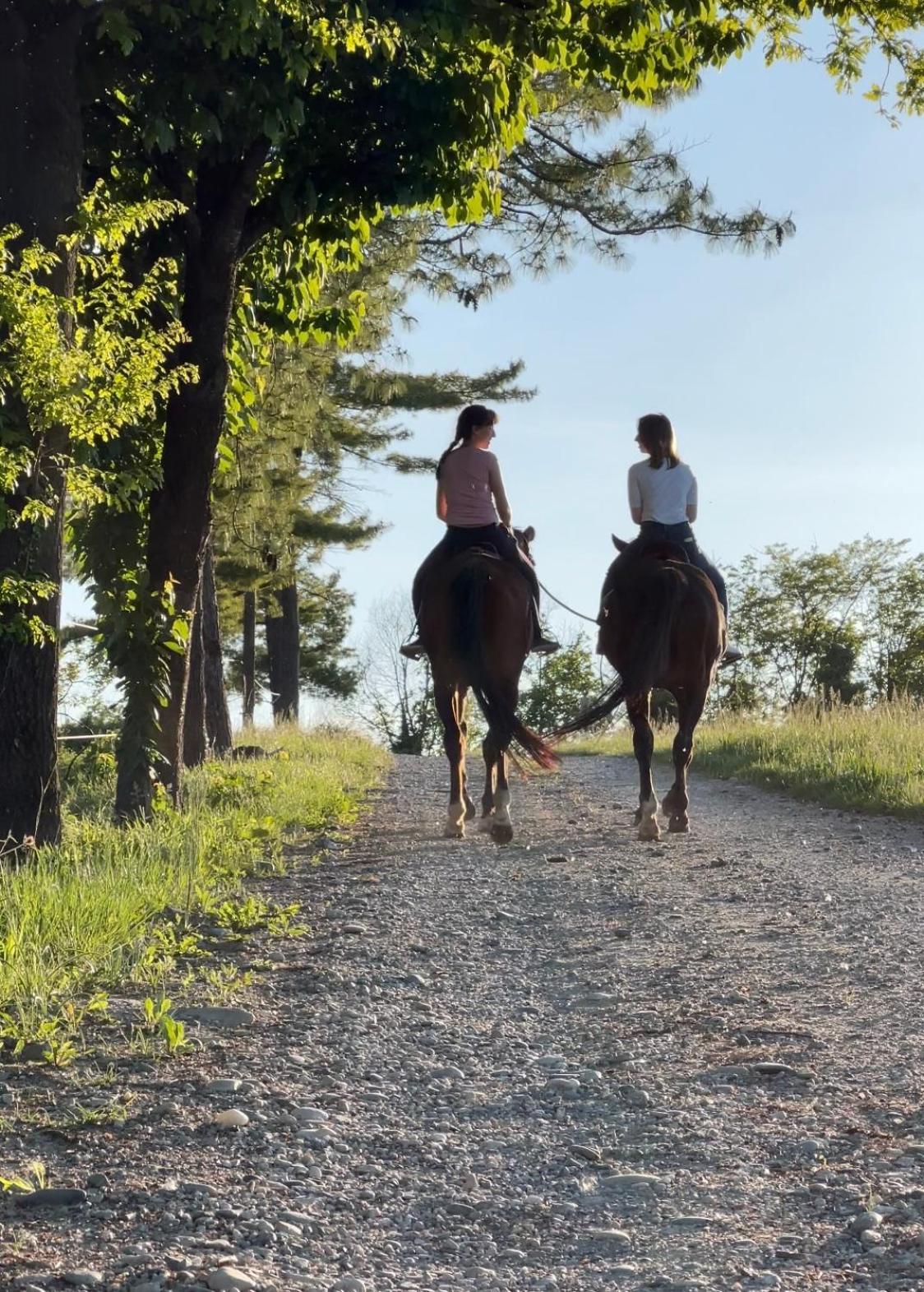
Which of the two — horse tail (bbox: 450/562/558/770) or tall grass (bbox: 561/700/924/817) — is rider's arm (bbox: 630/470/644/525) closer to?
horse tail (bbox: 450/562/558/770)

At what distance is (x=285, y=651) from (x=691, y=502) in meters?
19.7

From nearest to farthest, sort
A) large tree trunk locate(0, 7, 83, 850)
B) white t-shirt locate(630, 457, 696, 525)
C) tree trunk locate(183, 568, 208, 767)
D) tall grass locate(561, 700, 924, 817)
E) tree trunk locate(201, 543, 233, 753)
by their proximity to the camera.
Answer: large tree trunk locate(0, 7, 83, 850), white t-shirt locate(630, 457, 696, 525), tall grass locate(561, 700, 924, 817), tree trunk locate(183, 568, 208, 767), tree trunk locate(201, 543, 233, 753)

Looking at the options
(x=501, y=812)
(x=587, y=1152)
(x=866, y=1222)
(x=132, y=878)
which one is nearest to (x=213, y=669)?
(x=501, y=812)

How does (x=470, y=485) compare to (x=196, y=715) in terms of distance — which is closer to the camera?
(x=470, y=485)

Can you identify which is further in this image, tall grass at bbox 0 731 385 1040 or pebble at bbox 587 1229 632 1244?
tall grass at bbox 0 731 385 1040

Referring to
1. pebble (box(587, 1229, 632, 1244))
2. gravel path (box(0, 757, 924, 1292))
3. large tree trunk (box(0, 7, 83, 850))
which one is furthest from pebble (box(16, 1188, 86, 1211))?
large tree trunk (box(0, 7, 83, 850))

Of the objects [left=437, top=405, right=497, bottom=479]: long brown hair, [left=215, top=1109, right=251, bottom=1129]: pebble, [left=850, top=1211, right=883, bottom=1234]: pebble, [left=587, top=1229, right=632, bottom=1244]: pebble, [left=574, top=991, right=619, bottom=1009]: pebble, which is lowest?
[left=587, top=1229, right=632, bottom=1244]: pebble

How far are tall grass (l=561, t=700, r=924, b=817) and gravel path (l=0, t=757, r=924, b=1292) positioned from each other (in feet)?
18.7

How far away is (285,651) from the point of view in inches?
1167

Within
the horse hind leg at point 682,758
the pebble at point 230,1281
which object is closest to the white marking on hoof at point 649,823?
the horse hind leg at point 682,758

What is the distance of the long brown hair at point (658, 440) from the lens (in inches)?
420

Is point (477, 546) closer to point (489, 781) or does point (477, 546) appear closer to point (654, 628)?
point (654, 628)

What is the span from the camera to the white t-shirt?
10633 millimetres

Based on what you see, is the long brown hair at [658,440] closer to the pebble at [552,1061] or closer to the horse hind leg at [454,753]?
the horse hind leg at [454,753]
